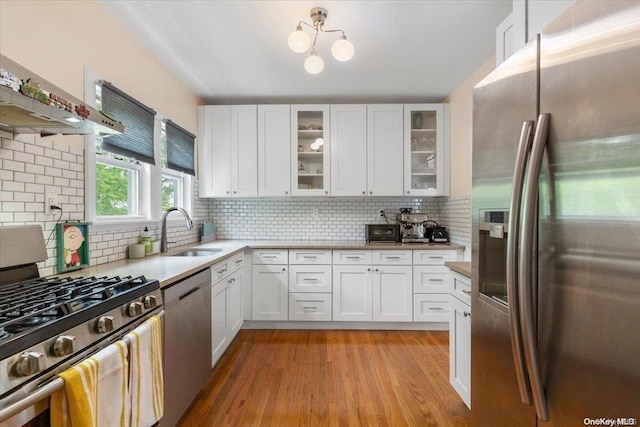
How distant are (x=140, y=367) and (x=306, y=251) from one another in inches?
81.4

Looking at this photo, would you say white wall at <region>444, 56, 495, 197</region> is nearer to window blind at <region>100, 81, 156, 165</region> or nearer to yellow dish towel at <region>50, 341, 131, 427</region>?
window blind at <region>100, 81, 156, 165</region>

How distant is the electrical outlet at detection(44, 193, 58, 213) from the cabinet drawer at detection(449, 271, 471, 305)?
2.26 m

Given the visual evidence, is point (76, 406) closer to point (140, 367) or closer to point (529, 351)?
point (140, 367)

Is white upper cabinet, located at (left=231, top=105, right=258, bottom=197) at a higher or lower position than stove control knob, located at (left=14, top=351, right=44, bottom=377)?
higher

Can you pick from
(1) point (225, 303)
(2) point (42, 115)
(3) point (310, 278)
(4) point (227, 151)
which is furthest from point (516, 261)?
(4) point (227, 151)

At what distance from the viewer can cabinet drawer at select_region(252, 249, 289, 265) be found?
3129mm

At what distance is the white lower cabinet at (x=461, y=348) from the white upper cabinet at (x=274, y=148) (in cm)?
218

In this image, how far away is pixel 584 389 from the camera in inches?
28.6

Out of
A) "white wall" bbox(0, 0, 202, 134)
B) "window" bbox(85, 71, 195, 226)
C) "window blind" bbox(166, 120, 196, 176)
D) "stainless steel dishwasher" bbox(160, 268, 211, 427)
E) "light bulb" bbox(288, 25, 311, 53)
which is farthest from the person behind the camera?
"window blind" bbox(166, 120, 196, 176)

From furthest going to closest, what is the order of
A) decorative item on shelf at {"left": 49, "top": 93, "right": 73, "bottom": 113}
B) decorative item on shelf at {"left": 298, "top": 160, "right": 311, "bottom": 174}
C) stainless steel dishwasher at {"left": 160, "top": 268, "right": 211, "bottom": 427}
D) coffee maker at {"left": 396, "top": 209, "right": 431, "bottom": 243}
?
decorative item on shelf at {"left": 298, "top": 160, "right": 311, "bottom": 174} < coffee maker at {"left": 396, "top": 209, "right": 431, "bottom": 243} < stainless steel dishwasher at {"left": 160, "top": 268, "right": 211, "bottom": 427} < decorative item on shelf at {"left": 49, "top": 93, "right": 73, "bottom": 113}

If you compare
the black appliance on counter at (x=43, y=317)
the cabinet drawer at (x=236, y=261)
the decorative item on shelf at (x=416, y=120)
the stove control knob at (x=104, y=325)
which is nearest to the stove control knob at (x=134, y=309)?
the black appliance on counter at (x=43, y=317)

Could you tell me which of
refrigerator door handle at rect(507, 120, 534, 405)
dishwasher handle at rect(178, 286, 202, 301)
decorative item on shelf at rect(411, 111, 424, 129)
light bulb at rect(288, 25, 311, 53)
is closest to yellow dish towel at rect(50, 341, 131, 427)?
dishwasher handle at rect(178, 286, 202, 301)

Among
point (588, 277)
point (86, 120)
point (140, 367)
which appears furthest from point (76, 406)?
point (588, 277)

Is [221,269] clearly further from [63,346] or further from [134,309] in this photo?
[63,346]
